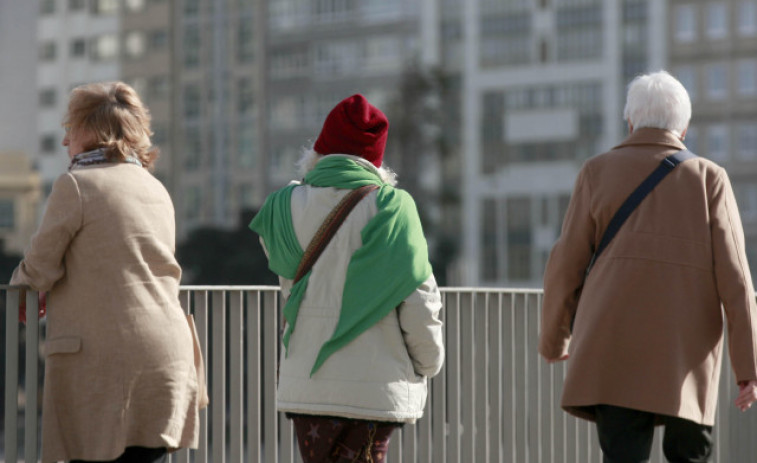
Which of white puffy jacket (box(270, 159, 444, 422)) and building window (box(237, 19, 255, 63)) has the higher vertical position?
building window (box(237, 19, 255, 63))

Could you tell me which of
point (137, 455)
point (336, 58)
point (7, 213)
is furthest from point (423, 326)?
point (7, 213)

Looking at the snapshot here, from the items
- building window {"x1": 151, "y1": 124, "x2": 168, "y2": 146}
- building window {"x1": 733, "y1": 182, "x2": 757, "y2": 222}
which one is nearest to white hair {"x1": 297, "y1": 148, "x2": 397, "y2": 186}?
building window {"x1": 733, "y1": 182, "x2": 757, "y2": 222}

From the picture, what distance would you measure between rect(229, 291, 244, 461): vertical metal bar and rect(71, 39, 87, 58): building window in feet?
257

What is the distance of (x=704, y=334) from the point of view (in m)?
4.25

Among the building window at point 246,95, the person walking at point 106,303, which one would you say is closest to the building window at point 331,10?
the building window at point 246,95

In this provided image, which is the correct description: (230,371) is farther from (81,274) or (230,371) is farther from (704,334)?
(704,334)

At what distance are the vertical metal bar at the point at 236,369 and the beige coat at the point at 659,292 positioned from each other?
5.01ft

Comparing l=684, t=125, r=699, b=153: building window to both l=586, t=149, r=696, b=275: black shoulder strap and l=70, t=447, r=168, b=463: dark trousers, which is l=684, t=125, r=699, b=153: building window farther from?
l=70, t=447, r=168, b=463: dark trousers

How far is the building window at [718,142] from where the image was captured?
67875 mm

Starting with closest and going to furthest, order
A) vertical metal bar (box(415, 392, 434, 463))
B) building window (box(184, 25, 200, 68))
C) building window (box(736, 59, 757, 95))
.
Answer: vertical metal bar (box(415, 392, 434, 463)) → building window (box(736, 59, 757, 95)) → building window (box(184, 25, 200, 68))

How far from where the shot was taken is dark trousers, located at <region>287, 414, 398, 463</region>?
414 centimetres

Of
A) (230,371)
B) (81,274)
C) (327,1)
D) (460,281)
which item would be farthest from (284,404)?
(327,1)

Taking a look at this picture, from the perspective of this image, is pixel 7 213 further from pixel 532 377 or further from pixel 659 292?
pixel 659 292

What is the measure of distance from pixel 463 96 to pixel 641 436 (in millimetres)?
67240
